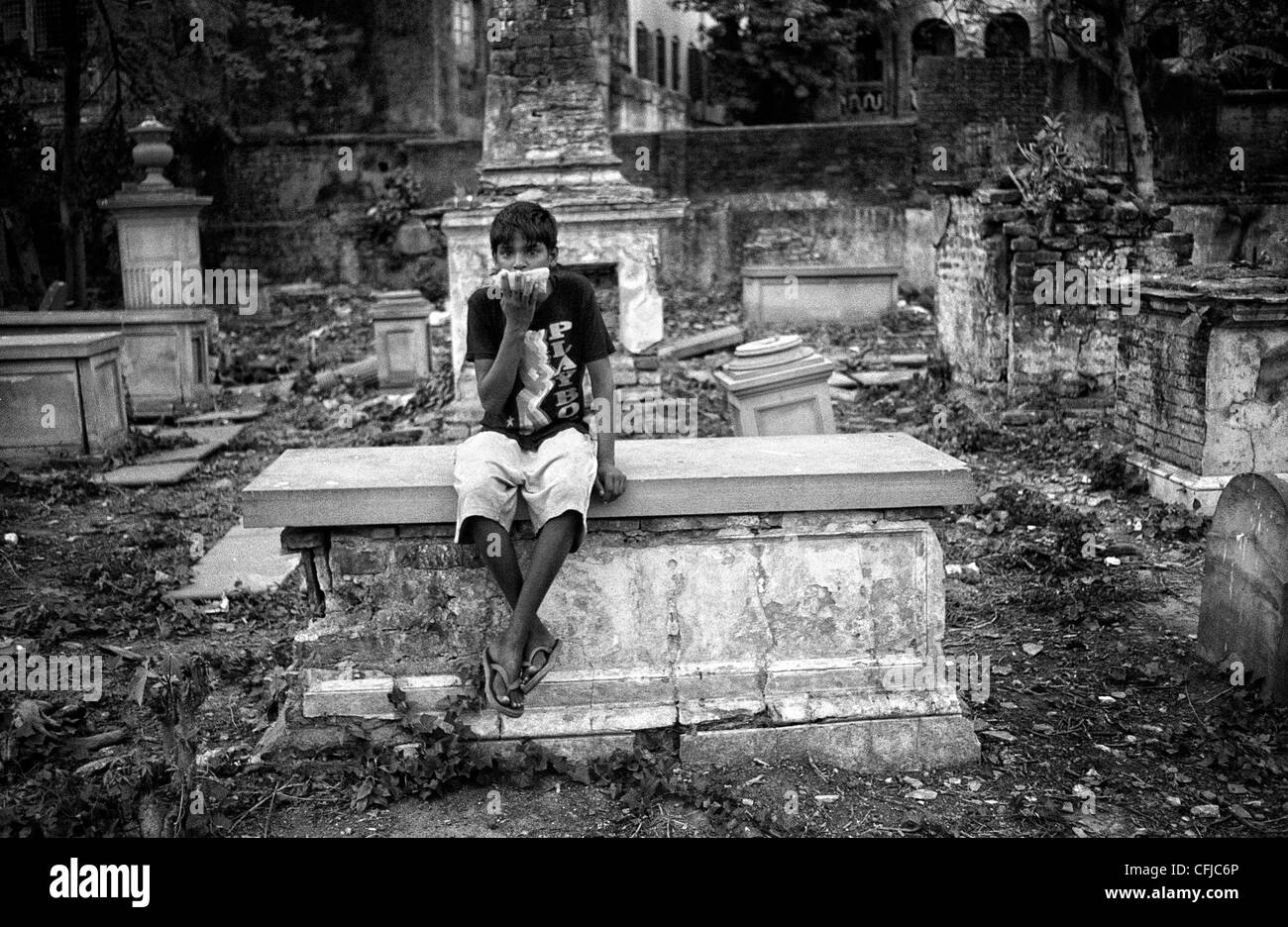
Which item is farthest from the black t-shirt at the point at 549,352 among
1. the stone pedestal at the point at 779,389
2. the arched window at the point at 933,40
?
the arched window at the point at 933,40

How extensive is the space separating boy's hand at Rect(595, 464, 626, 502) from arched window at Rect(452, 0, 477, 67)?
17.5 meters

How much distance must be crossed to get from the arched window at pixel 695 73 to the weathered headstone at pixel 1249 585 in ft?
80.0

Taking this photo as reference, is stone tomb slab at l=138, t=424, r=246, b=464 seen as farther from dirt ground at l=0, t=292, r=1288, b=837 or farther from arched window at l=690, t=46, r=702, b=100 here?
arched window at l=690, t=46, r=702, b=100

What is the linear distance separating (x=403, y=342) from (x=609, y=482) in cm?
884

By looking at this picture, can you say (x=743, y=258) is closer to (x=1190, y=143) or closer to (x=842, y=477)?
(x=1190, y=143)

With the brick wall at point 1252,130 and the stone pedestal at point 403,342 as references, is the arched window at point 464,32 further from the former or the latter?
the brick wall at point 1252,130

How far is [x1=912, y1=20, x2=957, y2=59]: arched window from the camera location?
2605cm

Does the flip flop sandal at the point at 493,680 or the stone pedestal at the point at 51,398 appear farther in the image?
the stone pedestal at the point at 51,398

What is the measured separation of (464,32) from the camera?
2070cm

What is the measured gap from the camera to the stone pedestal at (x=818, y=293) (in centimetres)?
1560

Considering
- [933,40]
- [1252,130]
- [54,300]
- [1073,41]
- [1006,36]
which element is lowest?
[54,300]

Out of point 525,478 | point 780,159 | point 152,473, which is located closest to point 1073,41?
point 780,159

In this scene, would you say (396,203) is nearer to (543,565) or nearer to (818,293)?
(818,293)
